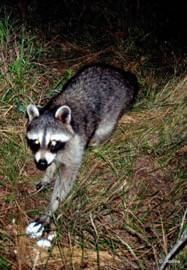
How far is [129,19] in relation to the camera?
714cm

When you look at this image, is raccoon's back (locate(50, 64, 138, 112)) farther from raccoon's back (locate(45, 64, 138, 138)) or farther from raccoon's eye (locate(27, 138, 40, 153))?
raccoon's eye (locate(27, 138, 40, 153))

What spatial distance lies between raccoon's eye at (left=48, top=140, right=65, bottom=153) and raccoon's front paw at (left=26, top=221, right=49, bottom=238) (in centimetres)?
65

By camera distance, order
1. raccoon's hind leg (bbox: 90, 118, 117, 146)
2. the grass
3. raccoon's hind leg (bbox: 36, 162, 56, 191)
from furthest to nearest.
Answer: raccoon's hind leg (bbox: 90, 118, 117, 146)
raccoon's hind leg (bbox: 36, 162, 56, 191)
the grass

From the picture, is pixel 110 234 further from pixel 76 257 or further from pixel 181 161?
pixel 181 161

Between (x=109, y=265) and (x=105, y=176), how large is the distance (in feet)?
3.44

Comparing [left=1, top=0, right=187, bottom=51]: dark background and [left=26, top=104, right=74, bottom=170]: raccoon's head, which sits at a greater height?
[left=1, top=0, right=187, bottom=51]: dark background

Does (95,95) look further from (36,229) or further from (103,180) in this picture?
(36,229)

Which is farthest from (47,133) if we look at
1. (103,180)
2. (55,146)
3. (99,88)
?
(99,88)

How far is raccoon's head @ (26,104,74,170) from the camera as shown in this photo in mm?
4320

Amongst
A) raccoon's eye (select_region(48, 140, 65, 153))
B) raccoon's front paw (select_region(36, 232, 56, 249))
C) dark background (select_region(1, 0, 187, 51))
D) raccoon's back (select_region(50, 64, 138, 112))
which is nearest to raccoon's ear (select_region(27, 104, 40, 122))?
raccoon's eye (select_region(48, 140, 65, 153))

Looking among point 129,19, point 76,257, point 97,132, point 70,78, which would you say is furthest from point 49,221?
point 129,19

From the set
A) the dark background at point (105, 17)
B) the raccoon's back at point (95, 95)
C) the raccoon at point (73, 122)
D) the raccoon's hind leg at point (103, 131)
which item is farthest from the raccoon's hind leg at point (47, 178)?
the dark background at point (105, 17)

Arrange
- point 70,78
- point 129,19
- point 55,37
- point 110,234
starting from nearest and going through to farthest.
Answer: point 110,234 < point 70,78 < point 55,37 < point 129,19

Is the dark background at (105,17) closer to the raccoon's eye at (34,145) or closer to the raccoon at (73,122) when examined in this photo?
the raccoon at (73,122)
